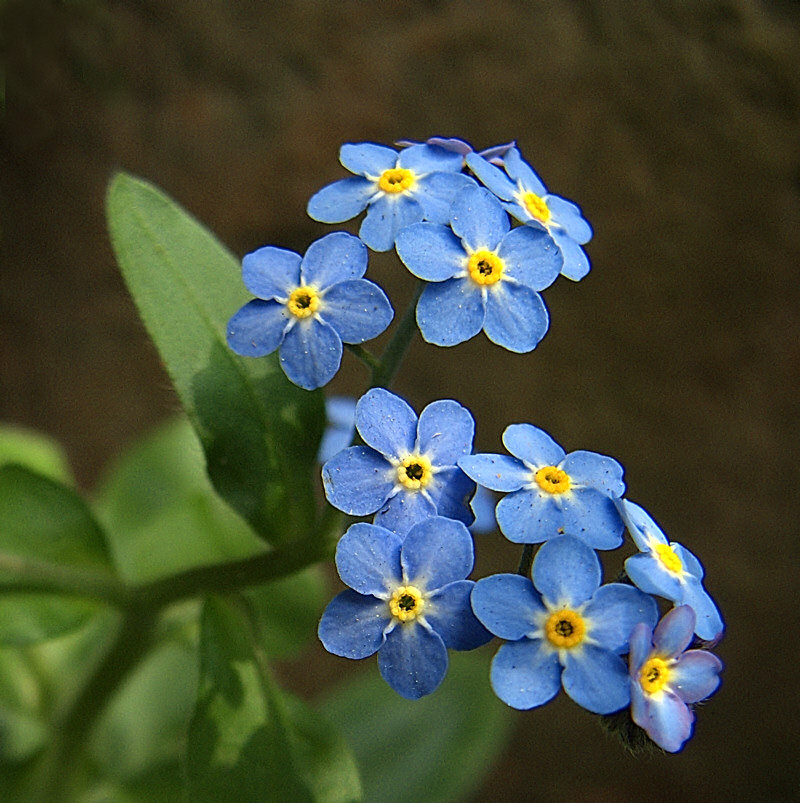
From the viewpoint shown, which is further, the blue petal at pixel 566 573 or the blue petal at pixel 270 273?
the blue petal at pixel 270 273

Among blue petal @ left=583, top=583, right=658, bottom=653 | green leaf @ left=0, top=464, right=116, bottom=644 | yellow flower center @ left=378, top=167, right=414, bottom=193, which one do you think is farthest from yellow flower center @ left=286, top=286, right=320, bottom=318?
green leaf @ left=0, top=464, right=116, bottom=644

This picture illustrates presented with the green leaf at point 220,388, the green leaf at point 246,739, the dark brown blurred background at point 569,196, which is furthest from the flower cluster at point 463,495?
the dark brown blurred background at point 569,196

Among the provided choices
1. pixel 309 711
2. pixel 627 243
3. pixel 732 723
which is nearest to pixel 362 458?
pixel 309 711

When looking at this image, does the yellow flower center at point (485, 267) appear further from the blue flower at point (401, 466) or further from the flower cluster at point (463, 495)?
the blue flower at point (401, 466)

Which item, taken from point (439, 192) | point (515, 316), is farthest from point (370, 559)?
point (439, 192)

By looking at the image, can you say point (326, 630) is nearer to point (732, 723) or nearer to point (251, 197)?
point (251, 197)

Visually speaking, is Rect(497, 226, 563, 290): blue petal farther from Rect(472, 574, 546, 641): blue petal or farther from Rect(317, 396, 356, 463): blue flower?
Rect(317, 396, 356, 463): blue flower

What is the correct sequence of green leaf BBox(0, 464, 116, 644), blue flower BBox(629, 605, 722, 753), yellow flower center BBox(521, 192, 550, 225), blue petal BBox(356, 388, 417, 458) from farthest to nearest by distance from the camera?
Result: green leaf BBox(0, 464, 116, 644) → yellow flower center BBox(521, 192, 550, 225) → blue petal BBox(356, 388, 417, 458) → blue flower BBox(629, 605, 722, 753)
